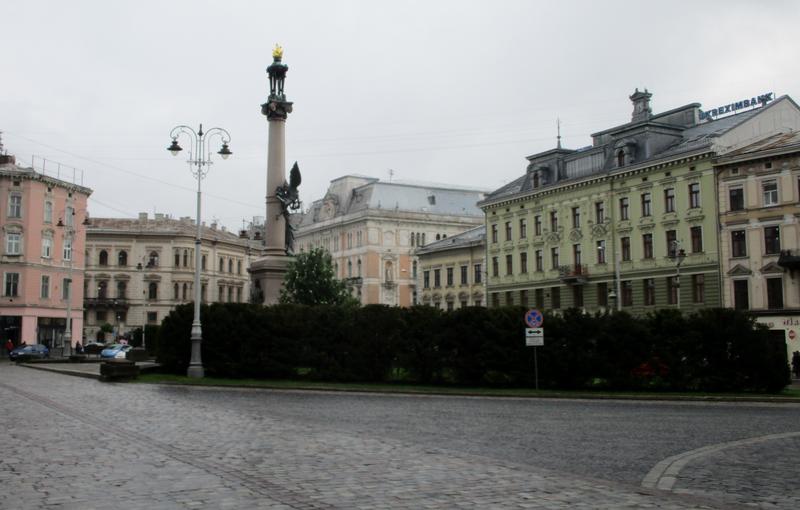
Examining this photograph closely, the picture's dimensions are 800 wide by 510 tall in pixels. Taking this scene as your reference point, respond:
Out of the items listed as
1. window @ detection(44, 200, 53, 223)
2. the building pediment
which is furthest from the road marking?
window @ detection(44, 200, 53, 223)

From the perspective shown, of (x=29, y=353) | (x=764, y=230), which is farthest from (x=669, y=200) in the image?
(x=29, y=353)

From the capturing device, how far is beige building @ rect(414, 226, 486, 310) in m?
74.1

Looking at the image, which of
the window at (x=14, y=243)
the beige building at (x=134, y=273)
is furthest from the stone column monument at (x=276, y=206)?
the beige building at (x=134, y=273)

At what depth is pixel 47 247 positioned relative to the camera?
238 feet

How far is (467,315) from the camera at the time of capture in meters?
33.3

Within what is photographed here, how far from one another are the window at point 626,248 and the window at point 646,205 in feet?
7.23

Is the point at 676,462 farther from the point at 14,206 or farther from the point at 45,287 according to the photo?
the point at 45,287

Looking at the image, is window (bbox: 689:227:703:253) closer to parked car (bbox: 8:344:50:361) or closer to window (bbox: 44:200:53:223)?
parked car (bbox: 8:344:50:361)

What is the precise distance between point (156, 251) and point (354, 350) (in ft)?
224

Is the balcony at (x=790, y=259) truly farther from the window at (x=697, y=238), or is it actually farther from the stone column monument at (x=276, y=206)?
the stone column monument at (x=276, y=206)

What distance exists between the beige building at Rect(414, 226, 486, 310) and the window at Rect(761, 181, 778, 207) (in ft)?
90.6

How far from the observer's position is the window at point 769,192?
4859cm

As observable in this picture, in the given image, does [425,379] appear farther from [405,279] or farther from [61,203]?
[405,279]

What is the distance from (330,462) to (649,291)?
153 feet
